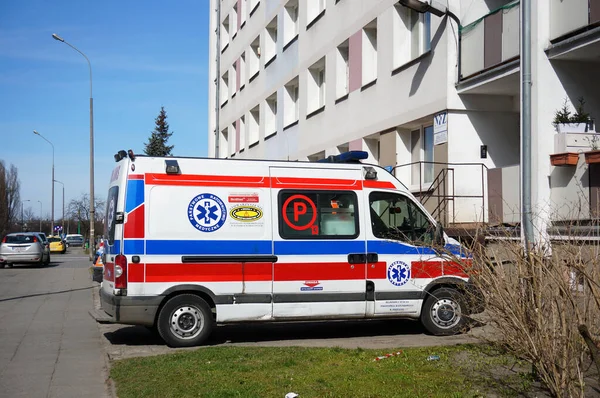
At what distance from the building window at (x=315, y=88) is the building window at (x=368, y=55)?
4.53m

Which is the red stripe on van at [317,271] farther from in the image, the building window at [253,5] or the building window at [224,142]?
the building window at [224,142]

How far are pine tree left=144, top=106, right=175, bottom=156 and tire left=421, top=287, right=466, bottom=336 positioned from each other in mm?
53768

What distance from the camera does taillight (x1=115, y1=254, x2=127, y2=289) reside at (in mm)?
9094

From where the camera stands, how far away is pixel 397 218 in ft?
33.5

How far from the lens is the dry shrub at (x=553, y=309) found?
525cm

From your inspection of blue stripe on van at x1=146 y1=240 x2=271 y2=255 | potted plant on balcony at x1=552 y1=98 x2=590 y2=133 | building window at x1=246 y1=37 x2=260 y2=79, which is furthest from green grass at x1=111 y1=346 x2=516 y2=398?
building window at x1=246 y1=37 x2=260 y2=79

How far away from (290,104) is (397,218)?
17284 mm

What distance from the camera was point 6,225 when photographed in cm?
7369

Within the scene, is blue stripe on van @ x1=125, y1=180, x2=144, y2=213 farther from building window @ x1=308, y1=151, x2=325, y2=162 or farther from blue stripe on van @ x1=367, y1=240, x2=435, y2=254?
building window @ x1=308, y1=151, x2=325, y2=162

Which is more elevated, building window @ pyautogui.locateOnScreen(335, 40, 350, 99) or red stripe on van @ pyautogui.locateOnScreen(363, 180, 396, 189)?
building window @ pyautogui.locateOnScreen(335, 40, 350, 99)

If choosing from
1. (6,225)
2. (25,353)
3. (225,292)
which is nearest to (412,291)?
(225,292)

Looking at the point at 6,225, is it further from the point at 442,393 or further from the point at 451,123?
the point at 442,393

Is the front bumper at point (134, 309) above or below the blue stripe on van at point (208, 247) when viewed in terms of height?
below

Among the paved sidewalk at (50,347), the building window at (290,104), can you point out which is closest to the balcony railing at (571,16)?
the paved sidewalk at (50,347)
